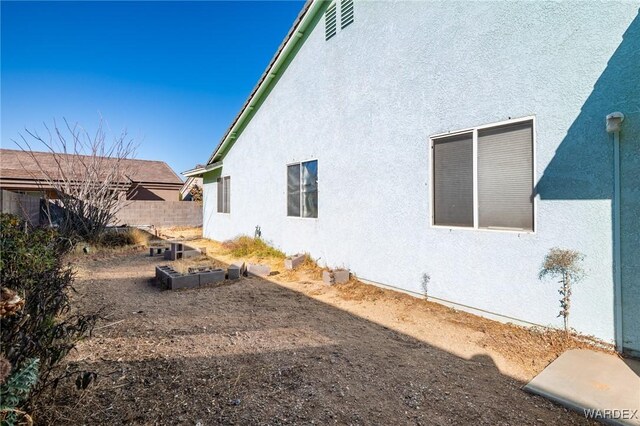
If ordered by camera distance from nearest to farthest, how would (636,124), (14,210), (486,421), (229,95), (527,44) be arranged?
1. (486,421)
2. (636,124)
3. (527,44)
4. (14,210)
5. (229,95)

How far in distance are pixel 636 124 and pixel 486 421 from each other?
3318 mm

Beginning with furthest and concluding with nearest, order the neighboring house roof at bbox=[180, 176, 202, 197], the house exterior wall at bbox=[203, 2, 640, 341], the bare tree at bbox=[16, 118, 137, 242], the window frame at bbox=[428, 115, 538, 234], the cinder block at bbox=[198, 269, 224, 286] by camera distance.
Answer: the neighboring house roof at bbox=[180, 176, 202, 197], the bare tree at bbox=[16, 118, 137, 242], the cinder block at bbox=[198, 269, 224, 286], the window frame at bbox=[428, 115, 538, 234], the house exterior wall at bbox=[203, 2, 640, 341]

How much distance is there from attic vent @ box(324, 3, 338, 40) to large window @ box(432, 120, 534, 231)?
418 centimetres

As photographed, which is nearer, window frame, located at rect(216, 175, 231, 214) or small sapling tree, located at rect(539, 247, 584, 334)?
small sapling tree, located at rect(539, 247, 584, 334)

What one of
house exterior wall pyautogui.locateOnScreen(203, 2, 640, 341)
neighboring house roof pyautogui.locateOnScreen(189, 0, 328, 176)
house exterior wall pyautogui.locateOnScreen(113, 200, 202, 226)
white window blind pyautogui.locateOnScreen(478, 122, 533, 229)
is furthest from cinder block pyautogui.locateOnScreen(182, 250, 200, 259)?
house exterior wall pyautogui.locateOnScreen(113, 200, 202, 226)

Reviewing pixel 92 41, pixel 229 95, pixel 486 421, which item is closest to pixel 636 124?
pixel 486 421

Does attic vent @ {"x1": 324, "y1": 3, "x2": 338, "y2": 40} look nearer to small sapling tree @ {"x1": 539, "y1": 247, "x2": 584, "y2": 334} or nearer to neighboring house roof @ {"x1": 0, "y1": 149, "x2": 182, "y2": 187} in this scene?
small sapling tree @ {"x1": 539, "y1": 247, "x2": 584, "y2": 334}

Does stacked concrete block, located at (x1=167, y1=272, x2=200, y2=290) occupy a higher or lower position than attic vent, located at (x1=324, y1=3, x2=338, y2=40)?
lower

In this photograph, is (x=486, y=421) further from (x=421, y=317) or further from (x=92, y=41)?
(x=92, y=41)

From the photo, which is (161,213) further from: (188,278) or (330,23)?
(330,23)

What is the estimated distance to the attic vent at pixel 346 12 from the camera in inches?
271

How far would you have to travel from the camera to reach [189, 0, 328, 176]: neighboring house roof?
7.88 metres

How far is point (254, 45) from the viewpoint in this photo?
544 inches

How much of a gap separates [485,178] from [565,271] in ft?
4.96
